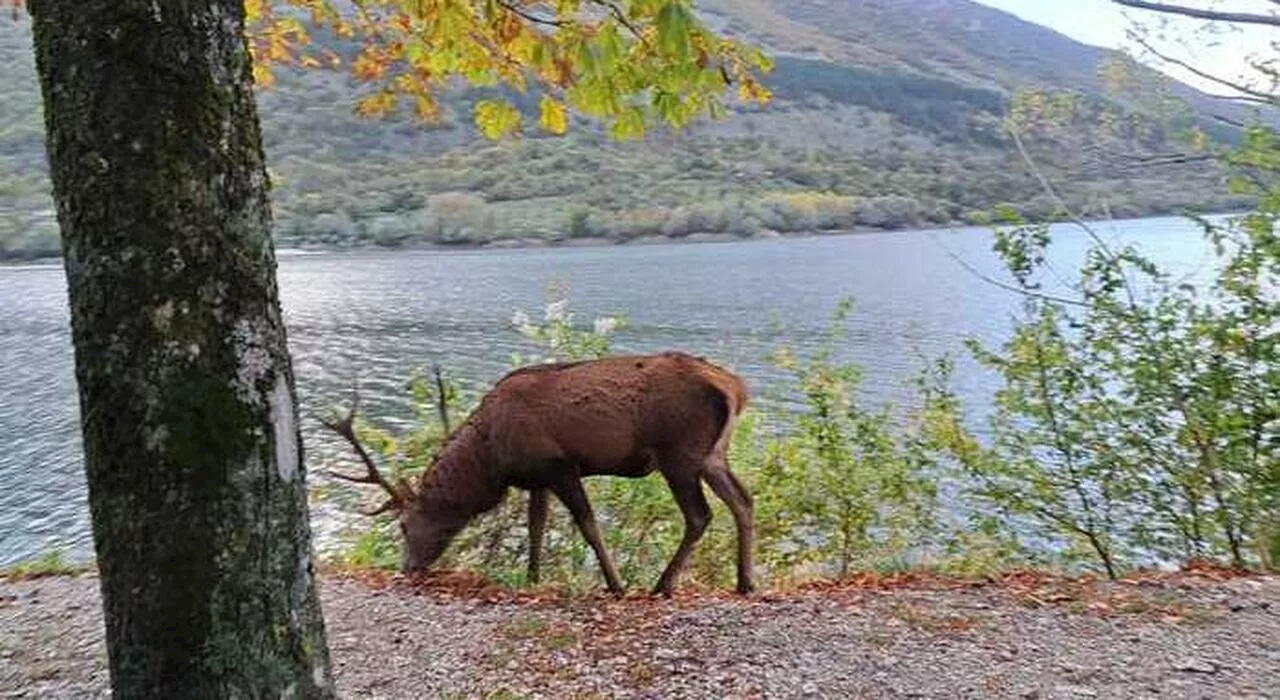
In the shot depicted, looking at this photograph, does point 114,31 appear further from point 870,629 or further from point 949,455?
point 949,455

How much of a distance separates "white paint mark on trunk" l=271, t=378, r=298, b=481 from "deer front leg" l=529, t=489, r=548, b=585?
559cm

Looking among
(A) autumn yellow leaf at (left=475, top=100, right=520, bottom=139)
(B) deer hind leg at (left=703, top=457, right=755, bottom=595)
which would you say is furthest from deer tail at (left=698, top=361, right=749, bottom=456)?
(A) autumn yellow leaf at (left=475, top=100, right=520, bottom=139)

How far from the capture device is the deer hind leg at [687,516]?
780cm

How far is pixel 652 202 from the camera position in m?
91.2

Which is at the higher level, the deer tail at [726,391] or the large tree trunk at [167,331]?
the large tree trunk at [167,331]

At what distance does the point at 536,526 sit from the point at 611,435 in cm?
135

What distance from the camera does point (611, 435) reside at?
7699mm

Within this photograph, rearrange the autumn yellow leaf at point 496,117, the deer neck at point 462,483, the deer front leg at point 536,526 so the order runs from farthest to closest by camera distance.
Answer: the deer front leg at point 536,526 → the deer neck at point 462,483 → the autumn yellow leaf at point 496,117

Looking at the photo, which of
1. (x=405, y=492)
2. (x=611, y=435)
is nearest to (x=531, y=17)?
(x=611, y=435)

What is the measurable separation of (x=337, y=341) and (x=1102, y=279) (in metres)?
34.0

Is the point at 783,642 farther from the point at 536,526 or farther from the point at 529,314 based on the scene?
the point at 529,314

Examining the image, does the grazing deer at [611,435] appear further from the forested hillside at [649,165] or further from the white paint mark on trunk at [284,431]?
the forested hillside at [649,165]

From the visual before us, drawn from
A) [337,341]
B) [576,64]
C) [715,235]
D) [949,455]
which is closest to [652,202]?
[715,235]

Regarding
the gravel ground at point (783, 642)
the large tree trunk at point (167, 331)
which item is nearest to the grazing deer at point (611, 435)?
the gravel ground at point (783, 642)
